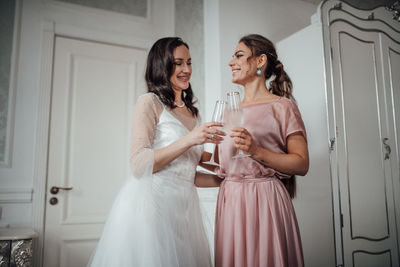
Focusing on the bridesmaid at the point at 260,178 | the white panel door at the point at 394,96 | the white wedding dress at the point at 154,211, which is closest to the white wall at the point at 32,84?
the white wedding dress at the point at 154,211

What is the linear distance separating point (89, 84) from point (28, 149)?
743mm

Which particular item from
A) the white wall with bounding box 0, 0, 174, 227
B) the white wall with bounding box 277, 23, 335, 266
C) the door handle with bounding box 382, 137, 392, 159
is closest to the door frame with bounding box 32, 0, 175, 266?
the white wall with bounding box 0, 0, 174, 227

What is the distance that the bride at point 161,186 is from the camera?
1.17 metres

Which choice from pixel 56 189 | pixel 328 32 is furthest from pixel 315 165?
pixel 56 189

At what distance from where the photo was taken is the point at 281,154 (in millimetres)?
Result: 1141

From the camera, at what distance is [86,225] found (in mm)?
2604

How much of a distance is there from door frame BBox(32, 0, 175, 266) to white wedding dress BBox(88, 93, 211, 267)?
1.47m

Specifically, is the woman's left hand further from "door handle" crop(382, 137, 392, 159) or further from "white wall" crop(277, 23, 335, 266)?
"door handle" crop(382, 137, 392, 159)

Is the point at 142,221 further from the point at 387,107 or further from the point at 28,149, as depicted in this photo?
the point at 387,107

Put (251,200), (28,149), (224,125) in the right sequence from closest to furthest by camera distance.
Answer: (224,125) < (251,200) < (28,149)

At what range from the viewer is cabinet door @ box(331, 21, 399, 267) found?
2131 mm

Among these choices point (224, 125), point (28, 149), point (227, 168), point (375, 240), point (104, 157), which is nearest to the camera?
point (224, 125)

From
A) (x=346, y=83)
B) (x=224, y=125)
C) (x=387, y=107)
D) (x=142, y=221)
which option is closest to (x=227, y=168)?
(x=224, y=125)

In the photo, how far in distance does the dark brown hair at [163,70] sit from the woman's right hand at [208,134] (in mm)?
328
